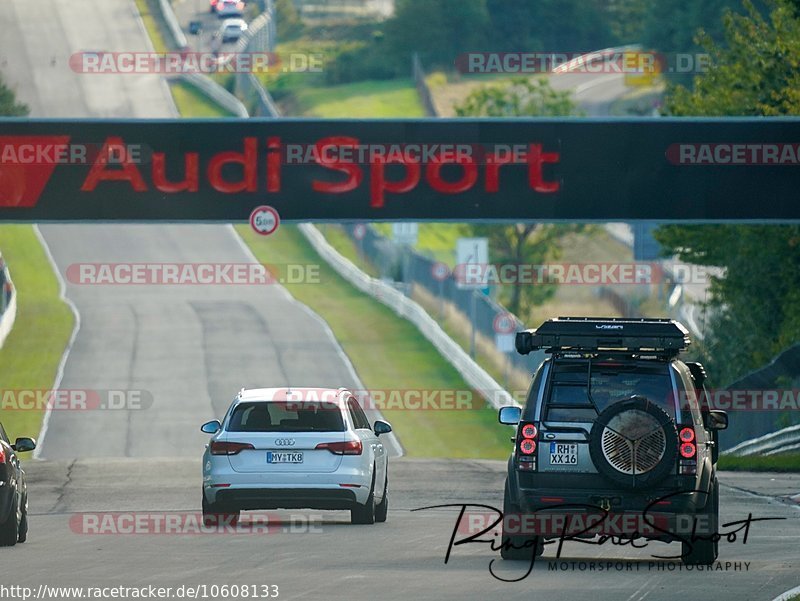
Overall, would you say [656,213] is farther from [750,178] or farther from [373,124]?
[373,124]

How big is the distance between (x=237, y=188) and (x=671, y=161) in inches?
299

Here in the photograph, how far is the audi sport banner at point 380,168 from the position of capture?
29.4m

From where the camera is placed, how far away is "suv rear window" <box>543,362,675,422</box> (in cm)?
1438

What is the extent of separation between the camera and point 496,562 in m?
14.9

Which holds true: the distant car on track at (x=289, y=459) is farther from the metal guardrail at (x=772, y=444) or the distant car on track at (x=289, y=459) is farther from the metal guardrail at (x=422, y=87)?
the metal guardrail at (x=422, y=87)

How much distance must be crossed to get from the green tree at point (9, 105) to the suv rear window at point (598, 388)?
72.5 meters

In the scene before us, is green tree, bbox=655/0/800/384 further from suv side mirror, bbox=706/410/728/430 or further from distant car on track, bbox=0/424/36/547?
distant car on track, bbox=0/424/36/547

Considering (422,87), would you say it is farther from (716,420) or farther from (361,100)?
(716,420)

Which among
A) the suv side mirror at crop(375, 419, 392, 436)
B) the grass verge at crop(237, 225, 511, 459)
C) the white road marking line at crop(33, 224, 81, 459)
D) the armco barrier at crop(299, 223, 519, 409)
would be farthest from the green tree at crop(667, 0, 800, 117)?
the suv side mirror at crop(375, 419, 392, 436)

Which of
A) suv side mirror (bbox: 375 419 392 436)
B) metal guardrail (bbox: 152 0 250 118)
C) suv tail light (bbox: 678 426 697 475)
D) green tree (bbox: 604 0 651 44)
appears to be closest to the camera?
suv tail light (bbox: 678 426 697 475)

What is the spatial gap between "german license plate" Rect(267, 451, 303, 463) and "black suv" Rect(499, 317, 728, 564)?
151 inches

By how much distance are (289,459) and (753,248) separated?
29780mm

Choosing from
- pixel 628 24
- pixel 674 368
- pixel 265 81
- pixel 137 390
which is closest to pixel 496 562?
pixel 674 368

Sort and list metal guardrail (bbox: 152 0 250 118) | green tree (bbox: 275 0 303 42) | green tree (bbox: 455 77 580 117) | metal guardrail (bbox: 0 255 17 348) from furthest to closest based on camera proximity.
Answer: green tree (bbox: 275 0 303 42)
metal guardrail (bbox: 152 0 250 118)
green tree (bbox: 455 77 580 117)
metal guardrail (bbox: 0 255 17 348)
